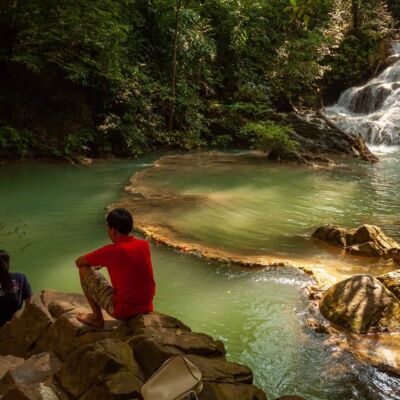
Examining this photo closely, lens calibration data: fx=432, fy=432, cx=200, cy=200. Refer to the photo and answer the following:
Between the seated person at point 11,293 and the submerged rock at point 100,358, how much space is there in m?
0.34

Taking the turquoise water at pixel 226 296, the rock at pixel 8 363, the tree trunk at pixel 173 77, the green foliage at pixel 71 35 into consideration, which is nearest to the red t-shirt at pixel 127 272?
the rock at pixel 8 363

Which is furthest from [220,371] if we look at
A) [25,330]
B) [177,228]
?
[177,228]

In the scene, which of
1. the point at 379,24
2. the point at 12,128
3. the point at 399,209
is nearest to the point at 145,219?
the point at 399,209

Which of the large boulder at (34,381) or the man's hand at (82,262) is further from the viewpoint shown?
the man's hand at (82,262)

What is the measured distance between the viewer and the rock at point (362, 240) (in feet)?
21.2

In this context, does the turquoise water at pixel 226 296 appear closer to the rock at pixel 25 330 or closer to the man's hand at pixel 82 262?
→ the rock at pixel 25 330

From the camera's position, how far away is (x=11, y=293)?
415 cm

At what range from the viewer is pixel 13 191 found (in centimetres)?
1031

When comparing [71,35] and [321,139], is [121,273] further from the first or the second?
[321,139]

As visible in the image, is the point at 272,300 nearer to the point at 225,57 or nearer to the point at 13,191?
the point at 13,191

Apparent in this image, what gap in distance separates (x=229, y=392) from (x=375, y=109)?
1979 cm

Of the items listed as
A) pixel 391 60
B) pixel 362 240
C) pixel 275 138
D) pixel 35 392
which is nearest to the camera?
pixel 35 392

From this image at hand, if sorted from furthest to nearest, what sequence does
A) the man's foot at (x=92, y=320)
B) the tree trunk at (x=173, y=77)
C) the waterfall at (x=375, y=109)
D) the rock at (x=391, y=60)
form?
the rock at (x=391, y=60)
the waterfall at (x=375, y=109)
the tree trunk at (x=173, y=77)
the man's foot at (x=92, y=320)

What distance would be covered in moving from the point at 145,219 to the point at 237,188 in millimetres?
3742
